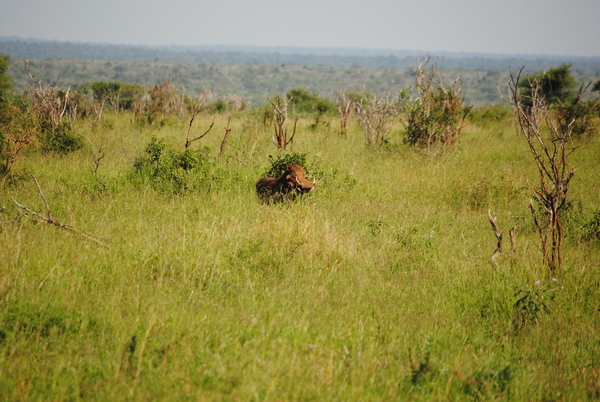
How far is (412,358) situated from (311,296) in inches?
40.3

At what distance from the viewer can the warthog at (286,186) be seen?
5645mm

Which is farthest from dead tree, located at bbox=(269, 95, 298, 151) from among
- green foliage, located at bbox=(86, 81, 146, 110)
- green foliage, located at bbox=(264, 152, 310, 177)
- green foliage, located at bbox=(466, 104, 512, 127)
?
green foliage, located at bbox=(466, 104, 512, 127)

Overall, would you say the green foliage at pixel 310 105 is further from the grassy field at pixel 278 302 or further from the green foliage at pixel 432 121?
the grassy field at pixel 278 302

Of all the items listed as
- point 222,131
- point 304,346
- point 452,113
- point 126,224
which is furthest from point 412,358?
point 222,131

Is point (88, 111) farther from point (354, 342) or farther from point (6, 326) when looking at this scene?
point (354, 342)

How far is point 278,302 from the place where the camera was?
3.51m

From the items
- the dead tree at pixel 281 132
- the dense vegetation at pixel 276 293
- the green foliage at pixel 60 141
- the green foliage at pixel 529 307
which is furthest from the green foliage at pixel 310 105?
the green foliage at pixel 529 307

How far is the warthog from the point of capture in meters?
5.64

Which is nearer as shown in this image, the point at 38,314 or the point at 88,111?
the point at 38,314

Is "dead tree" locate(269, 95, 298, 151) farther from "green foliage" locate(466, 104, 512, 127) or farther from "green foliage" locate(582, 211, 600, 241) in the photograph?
"green foliage" locate(466, 104, 512, 127)

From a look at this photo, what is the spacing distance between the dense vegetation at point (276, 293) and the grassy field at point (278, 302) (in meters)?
0.02

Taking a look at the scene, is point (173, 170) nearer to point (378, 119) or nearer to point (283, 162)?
point (283, 162)

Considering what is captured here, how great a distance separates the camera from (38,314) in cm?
300

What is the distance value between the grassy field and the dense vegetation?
0.02 metres
